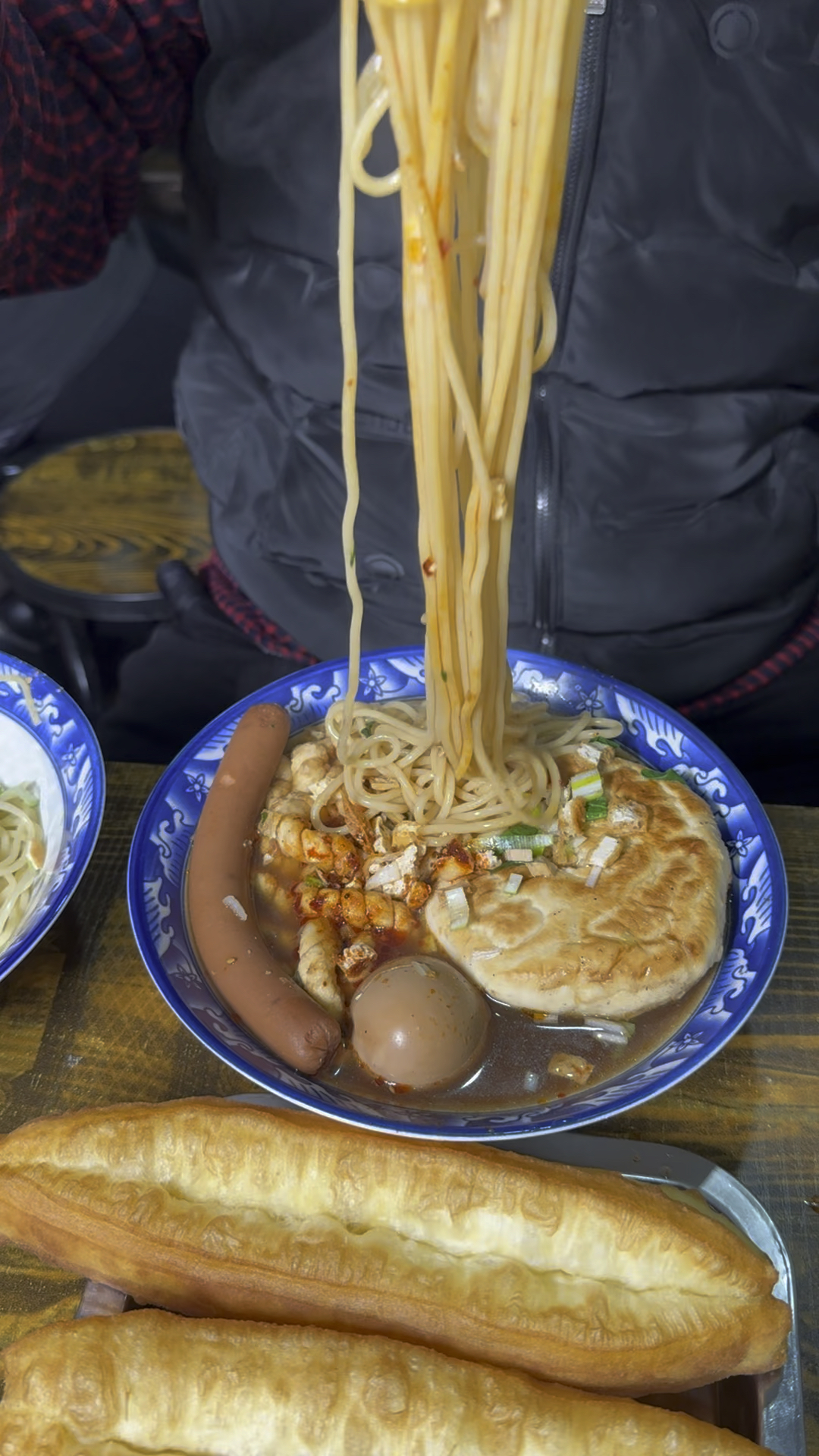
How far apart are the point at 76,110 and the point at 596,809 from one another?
170cm

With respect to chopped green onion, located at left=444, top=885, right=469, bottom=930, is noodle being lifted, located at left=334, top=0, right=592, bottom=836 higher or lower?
higher

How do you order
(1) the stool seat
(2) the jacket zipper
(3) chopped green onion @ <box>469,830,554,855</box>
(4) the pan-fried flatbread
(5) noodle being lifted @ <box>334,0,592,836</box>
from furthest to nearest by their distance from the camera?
1. (1) the stool seat
2. (2) the jacket zipper
3. (3) chopped green onion @ <box>469,830,554,855</box>
4. (4) the pan-fried flatbread
5. (5) noodle being lifted @ <box>334,0,592,836</box>

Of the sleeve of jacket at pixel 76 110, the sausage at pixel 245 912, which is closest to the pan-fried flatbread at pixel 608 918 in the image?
the sausage at pixel 245 912

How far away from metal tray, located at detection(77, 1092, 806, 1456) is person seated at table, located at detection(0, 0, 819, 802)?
4.13 ft

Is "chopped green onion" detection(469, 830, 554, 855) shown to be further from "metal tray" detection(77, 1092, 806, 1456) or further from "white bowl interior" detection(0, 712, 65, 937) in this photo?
"white bowl interior" detection(0, 712, 65, 937)

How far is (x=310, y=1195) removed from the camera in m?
1.27

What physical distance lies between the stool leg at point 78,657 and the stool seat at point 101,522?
0.04 meters

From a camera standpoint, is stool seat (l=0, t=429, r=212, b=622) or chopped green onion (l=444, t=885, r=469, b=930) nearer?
chopped green onion (l=444, t=885, r=469, b=930)

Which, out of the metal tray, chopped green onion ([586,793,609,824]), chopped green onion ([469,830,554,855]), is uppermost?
chopped green onion ([586,793,609,824])

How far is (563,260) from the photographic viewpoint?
76.9 inches

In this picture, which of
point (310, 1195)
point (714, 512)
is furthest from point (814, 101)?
point (310, 1195)

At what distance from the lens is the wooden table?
1.37 metres

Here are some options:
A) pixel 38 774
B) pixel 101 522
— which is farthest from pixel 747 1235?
pixel 101 522

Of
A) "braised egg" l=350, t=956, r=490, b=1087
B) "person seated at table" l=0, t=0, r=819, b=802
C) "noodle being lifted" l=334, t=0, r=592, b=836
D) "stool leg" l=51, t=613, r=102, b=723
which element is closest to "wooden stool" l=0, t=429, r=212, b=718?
"stool leg" l=51, t=613, r=102, b=723
